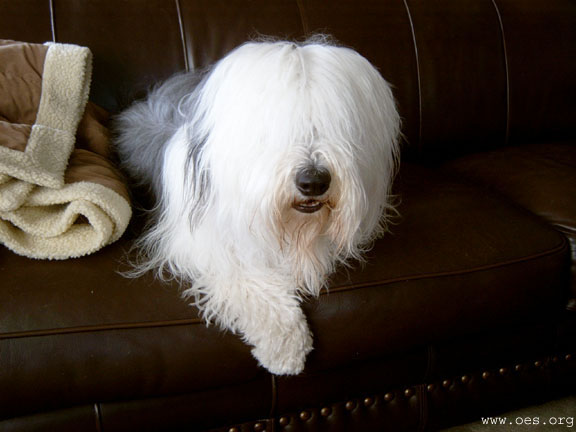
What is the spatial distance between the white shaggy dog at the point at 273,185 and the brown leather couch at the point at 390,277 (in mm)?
70

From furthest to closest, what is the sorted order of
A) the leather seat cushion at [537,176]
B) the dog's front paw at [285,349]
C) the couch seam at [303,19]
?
1. the couch seam at [303,19]
2. the leather seat cushion at [537,176]
3. the dog's front paw at [285,349]

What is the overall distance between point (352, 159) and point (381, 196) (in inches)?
8.6

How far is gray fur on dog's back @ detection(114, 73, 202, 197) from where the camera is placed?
4.83ft

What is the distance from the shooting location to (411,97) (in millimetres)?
2051

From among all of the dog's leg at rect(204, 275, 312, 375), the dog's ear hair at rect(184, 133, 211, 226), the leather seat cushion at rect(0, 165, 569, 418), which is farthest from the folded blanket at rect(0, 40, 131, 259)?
the dog's leg at rect(204, 275, 312, 375)

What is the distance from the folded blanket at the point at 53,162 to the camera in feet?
3.92

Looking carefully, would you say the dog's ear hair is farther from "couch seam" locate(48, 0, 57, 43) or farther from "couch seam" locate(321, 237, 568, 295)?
"couch seam" locate(48, 0, 57, 43)

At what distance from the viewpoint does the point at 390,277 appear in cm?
127

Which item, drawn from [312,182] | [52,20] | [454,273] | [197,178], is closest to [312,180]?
[312,182]

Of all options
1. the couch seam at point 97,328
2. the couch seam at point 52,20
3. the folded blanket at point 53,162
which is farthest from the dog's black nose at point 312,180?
the couch seam at point 52,20

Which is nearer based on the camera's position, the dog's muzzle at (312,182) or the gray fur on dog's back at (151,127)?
the dog's muzzle at (312,182)

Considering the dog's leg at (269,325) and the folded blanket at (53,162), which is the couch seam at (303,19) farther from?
the dog's leg at (269,325)

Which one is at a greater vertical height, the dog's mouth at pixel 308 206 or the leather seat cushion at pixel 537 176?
the dog's mouth at pixel 308 206

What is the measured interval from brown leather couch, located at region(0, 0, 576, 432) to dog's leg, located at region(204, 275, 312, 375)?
0.03m
